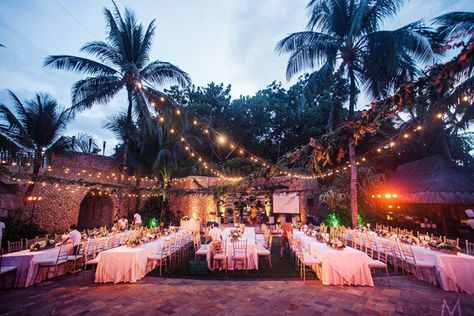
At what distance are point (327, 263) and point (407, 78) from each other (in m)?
7.32

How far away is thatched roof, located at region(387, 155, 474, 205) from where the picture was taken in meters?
8.98

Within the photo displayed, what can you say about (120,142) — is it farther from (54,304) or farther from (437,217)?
(437,217)

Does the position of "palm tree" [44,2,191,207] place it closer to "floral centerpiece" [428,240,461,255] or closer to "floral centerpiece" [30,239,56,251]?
"floral centerpiece" [30,239,56,251]

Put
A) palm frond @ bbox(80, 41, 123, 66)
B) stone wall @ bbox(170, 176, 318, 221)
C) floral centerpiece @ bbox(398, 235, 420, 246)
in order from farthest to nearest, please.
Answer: stone wall @ bbox(170, 176, 318, 221), palm frond @ bbox(80, 41, 123, 66), floral centerpiece @ bbox(398, 235, 420, 246)

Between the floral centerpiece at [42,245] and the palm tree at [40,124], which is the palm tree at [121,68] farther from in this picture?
the floral centerpiece at [42,245]

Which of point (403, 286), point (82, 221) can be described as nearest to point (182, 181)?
point (82, 221)

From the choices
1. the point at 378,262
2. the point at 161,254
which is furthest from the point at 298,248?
the point at 161,254

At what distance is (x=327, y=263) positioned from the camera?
5.01 m

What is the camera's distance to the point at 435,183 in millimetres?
9578

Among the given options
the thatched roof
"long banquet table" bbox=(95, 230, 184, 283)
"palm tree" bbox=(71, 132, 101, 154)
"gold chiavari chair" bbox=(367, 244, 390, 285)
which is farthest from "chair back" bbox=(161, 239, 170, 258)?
the thatched roof

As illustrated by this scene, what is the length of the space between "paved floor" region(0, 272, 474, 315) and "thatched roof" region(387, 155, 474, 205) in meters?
6.15

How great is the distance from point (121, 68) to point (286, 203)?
1242cm

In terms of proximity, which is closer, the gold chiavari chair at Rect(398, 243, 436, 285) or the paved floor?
the paved floor

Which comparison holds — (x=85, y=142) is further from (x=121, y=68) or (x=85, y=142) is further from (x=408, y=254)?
(x=408, y=254)
